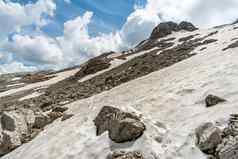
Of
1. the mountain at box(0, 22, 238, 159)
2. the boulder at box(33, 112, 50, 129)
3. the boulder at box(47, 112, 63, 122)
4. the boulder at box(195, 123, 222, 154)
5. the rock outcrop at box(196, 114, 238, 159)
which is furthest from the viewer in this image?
the boulder at box(47, 112, 63, 122)

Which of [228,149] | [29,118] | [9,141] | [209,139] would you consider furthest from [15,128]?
[228,149]

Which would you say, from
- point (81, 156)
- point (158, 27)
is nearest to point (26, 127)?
point (81, 156)

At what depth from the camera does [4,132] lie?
19.1 m

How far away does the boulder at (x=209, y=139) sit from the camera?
10.8 m

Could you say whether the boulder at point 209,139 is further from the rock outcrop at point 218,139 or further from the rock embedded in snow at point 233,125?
the rock embedded in snow at point 233,125

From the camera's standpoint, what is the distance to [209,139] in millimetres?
11016

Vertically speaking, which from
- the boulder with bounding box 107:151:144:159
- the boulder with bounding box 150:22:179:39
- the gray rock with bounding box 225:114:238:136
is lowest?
the boulder with bounding box 107:151:144:159

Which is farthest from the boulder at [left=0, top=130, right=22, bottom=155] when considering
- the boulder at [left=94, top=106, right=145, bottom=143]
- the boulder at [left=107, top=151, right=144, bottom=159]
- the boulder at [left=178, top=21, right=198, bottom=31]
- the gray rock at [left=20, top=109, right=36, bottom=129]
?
the boulder at [left=178, top=21, right=198, bottom=31]

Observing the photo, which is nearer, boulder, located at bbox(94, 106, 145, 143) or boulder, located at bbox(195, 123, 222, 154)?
boulder, located at bbox(195, 123, 222, 154)

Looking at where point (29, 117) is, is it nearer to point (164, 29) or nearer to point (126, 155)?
point (126, 155)

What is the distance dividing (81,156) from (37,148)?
14.5ft

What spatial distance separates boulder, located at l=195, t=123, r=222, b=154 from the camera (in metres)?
10.8

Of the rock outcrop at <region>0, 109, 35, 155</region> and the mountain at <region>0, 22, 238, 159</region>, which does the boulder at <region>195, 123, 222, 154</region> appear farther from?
the rock outcrop at <region>0, 109, 35, 155</region>

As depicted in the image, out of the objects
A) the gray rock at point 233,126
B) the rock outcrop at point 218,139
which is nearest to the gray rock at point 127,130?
the rock outcrop at point 218,139
